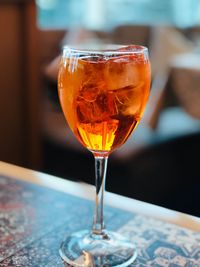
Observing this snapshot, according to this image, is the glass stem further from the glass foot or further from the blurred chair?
the blurred chair

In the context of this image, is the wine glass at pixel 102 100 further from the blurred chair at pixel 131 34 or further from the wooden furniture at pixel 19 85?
the blurred chair at pixel 131 34

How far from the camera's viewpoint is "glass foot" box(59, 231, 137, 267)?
1.93 feet

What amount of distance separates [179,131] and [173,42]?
112 centimetres

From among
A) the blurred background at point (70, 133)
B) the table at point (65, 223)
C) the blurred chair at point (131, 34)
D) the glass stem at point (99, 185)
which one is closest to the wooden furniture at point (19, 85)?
the blurred background at point (70, 133)

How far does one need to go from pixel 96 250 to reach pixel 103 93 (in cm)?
20

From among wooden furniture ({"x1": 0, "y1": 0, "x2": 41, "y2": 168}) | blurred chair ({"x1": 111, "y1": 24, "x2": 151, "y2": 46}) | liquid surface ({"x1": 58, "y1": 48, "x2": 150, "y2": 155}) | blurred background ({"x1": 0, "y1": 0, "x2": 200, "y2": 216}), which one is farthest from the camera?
blurred chair ({"x1": 111, "y1": 24, "x2": 151, "y2": 46})

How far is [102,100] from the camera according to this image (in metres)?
0.56

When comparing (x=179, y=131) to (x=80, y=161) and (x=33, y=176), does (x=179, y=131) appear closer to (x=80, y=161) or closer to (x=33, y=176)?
(x=80, y=161)

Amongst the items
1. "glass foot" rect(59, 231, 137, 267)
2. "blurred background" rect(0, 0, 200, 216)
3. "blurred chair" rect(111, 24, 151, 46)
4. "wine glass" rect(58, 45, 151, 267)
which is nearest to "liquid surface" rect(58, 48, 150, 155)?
"wine glass" rect(58, 45, 151, 267)

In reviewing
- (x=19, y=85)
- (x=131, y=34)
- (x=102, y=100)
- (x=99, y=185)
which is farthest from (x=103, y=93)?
(x=131, y=34)

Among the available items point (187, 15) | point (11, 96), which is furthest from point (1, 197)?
point (187, 15)

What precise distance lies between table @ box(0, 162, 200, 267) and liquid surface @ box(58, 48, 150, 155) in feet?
0.51

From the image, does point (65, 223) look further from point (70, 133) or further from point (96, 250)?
point (70, 133)

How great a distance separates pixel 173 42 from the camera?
324cm
